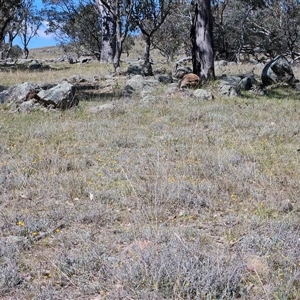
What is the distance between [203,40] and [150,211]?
826 centimetres

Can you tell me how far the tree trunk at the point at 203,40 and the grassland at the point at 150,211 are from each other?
446 centimetres

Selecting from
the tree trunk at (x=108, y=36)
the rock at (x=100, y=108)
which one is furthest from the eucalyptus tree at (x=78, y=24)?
the rock at (x=100, y=108)

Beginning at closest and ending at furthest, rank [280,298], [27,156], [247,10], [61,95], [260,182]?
1. [280,298]
2. [260,182]
3. [27,156]
4. [61,95]
5. [247,10]

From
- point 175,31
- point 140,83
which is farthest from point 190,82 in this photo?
point 175,31

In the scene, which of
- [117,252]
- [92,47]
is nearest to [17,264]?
[117,252]

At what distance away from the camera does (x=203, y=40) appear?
10.5 metres

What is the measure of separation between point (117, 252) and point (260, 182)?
69.8 inches

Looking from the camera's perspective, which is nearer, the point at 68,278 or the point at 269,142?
the point at 68,278

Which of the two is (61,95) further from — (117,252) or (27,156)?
(117,252)

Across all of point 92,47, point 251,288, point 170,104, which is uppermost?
point 92,47

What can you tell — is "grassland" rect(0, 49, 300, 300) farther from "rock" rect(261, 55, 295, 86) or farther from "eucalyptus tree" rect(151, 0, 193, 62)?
"eucalyptus tree" rect(151, 0, 193, 62)

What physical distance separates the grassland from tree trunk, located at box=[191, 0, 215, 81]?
4.46m

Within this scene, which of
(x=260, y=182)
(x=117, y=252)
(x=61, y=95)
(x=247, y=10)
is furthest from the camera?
(x=247, y=10)

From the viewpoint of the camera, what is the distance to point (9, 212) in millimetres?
3172
